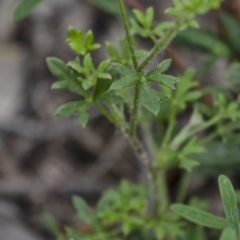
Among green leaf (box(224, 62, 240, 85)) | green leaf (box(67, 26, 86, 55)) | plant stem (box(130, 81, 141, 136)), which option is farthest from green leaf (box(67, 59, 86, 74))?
green leaf (box(224, 62, 240, 85))

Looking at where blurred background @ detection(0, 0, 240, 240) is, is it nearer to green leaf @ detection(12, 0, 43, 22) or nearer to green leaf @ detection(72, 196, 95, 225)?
green leaf @ detection(12, 0, 43, 22)

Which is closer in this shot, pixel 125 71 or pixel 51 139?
pixel 125 71

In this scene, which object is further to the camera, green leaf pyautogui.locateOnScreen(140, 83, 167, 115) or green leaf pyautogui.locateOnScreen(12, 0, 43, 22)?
green leaf pyautogui.locateOnScreen(12, 0, 43, 22)

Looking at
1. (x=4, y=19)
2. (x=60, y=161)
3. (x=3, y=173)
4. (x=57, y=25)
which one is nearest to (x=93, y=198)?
(x=60, y=161)

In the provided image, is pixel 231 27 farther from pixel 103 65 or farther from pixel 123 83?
pixel 123 83

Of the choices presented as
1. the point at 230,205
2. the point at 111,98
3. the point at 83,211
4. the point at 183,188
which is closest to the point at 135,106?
the point at 111,98

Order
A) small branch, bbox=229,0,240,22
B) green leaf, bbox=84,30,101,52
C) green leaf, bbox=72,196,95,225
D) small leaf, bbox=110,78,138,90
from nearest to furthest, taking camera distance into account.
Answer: small leaf, bbox=110,78,138,90, green leaf, bbox=84,30,101,52, green leaf, bbox=72,196,95,225, small branch, bbox=229,0,240,22
